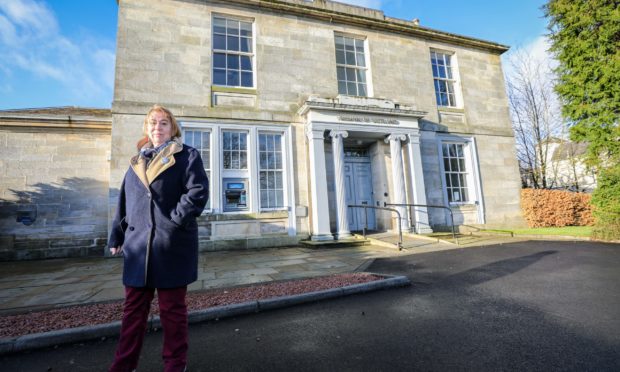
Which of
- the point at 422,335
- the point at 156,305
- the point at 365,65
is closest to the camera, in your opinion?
the point at 422,335

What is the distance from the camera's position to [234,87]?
905 centimetres

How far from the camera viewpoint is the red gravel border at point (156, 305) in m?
2.78

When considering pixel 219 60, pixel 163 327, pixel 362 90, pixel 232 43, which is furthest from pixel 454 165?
pixel 163 327

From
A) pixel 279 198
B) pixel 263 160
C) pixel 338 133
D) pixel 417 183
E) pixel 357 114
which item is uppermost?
pixel 357 114

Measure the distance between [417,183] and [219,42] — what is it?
8132 mm

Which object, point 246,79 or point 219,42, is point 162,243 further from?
point 219,42

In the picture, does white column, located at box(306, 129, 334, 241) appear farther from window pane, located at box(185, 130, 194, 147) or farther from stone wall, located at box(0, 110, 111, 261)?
stone wall, located at box(0, 110, 111, 261)

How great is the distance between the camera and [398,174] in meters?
9.39

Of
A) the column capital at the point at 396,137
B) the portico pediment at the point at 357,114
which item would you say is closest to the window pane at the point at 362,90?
the portico pediment at the point at 357,114

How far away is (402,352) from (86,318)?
3.15m

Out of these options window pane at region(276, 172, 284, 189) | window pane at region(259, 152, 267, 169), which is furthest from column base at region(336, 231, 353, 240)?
window pane at region(259, 152, 267, 169)

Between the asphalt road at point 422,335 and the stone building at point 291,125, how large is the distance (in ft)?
16.2

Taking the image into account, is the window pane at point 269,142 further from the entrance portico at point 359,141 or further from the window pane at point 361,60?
the window pane at point 361,60

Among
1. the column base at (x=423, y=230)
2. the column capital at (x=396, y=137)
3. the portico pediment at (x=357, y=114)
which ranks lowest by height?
the column base at (x=423, y=230)
